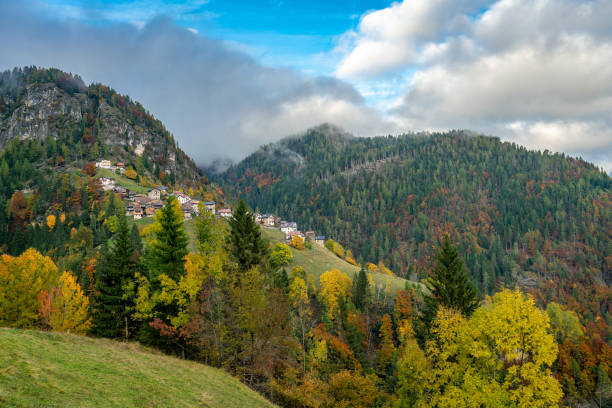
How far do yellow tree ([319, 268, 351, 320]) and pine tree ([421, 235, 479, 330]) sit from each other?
50.0 metres

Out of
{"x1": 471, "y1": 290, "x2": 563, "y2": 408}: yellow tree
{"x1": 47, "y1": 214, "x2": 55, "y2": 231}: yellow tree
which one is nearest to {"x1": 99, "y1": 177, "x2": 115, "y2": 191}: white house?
{"x1": 47, "y1": 214, "x2": 55, "y2": 231}: yellow tree

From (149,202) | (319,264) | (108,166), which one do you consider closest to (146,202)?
(149,202)

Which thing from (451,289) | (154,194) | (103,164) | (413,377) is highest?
(103,164)

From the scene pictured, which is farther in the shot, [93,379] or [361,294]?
[361,294]

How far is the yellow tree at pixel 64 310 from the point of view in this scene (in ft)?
142

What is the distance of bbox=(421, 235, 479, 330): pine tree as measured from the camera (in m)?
37.0

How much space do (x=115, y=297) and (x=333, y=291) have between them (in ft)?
217

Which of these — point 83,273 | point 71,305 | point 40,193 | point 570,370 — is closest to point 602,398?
point 570,370

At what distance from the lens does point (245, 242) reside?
42000 mm

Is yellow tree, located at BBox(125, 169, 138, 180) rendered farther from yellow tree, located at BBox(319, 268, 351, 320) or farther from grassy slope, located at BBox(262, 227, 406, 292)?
yellow tree, located at BBox(319, 268, 351, 320)

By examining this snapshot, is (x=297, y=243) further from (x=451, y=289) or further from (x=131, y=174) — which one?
(x=131, y=174)

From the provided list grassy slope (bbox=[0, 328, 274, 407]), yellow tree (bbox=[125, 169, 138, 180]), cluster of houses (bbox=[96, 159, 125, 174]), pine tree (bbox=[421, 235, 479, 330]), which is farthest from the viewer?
cluster of houses (bbox=[96, 159, 125, 174])

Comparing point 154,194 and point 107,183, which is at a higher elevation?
point 107,183

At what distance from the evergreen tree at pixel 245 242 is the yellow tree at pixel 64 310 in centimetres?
2161
